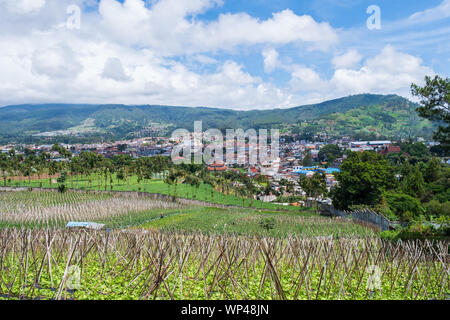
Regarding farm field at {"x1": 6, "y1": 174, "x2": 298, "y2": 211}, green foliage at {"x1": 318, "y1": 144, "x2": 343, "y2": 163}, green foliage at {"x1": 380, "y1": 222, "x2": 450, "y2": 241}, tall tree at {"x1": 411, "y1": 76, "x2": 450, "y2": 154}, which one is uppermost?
Result: tall tree at {"x1": 411, "y1": 76, "x2": 450, "y2": 154}

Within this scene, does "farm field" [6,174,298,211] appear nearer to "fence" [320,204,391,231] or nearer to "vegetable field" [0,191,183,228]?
"vegetable field" [0,191,183,228]

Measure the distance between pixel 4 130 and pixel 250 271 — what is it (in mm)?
228568

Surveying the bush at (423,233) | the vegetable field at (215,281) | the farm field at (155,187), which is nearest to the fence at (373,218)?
the bush at (423,233)

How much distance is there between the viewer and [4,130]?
193 meters

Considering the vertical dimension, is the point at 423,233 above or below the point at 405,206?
above

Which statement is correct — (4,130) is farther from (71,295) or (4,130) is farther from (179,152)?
(71,295)

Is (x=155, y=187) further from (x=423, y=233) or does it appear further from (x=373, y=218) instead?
(x=423, y=233)

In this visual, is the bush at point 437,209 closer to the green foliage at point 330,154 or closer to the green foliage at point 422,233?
the green foliage at point 422,233

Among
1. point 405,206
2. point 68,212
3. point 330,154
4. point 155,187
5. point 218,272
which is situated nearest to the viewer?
point 218,272

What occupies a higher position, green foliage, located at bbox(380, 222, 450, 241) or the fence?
green foliage, located at bbox(380, 222, 450, 241)

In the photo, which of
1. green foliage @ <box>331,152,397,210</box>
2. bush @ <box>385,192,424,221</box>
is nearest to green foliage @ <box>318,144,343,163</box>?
green foliage @ <box>331,152,397,210</box>

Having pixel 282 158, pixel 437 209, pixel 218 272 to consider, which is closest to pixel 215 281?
pixel 218 272
